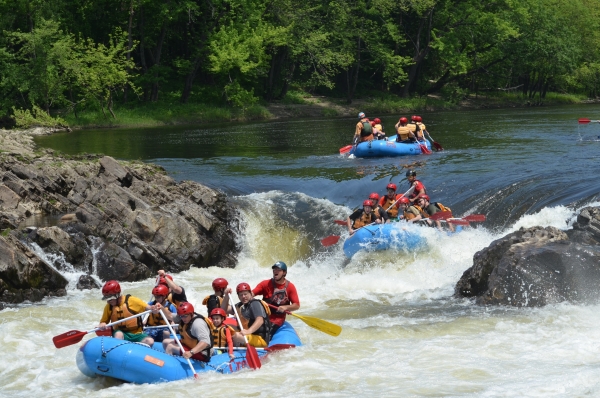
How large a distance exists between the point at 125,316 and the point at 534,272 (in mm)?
6134

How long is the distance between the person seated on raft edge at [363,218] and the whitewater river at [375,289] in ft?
2.15

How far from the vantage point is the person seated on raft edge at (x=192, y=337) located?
934 centimetres

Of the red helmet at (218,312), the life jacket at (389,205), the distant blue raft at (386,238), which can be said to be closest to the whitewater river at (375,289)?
the distant blue raft at (386,238)

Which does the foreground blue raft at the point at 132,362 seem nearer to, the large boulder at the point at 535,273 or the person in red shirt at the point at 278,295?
the person in red shirt at the point at 278,295

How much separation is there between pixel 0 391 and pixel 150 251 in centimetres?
593

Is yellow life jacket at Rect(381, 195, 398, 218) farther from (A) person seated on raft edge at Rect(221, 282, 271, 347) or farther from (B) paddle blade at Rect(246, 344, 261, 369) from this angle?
(B) paddle blade at Rect(246, 344, 261, 369)

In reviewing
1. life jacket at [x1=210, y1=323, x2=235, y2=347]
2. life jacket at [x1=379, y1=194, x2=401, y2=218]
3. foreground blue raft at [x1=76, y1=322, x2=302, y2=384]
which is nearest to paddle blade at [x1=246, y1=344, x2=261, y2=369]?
life jacket at [x1=210, y1=323, x2=235, y2=347]

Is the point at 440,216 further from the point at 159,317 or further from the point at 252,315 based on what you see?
the point at 159,317

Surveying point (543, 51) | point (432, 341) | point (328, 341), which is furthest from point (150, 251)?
point (543, 51)

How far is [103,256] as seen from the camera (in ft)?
48.3

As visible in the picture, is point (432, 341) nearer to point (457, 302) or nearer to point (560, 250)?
point (457, 302)

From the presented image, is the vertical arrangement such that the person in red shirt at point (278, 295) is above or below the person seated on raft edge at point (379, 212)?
below

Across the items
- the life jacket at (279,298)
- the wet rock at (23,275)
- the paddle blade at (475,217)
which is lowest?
the wet rock at (23,275)

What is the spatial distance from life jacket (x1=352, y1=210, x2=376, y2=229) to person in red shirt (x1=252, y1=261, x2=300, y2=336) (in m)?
5.17
